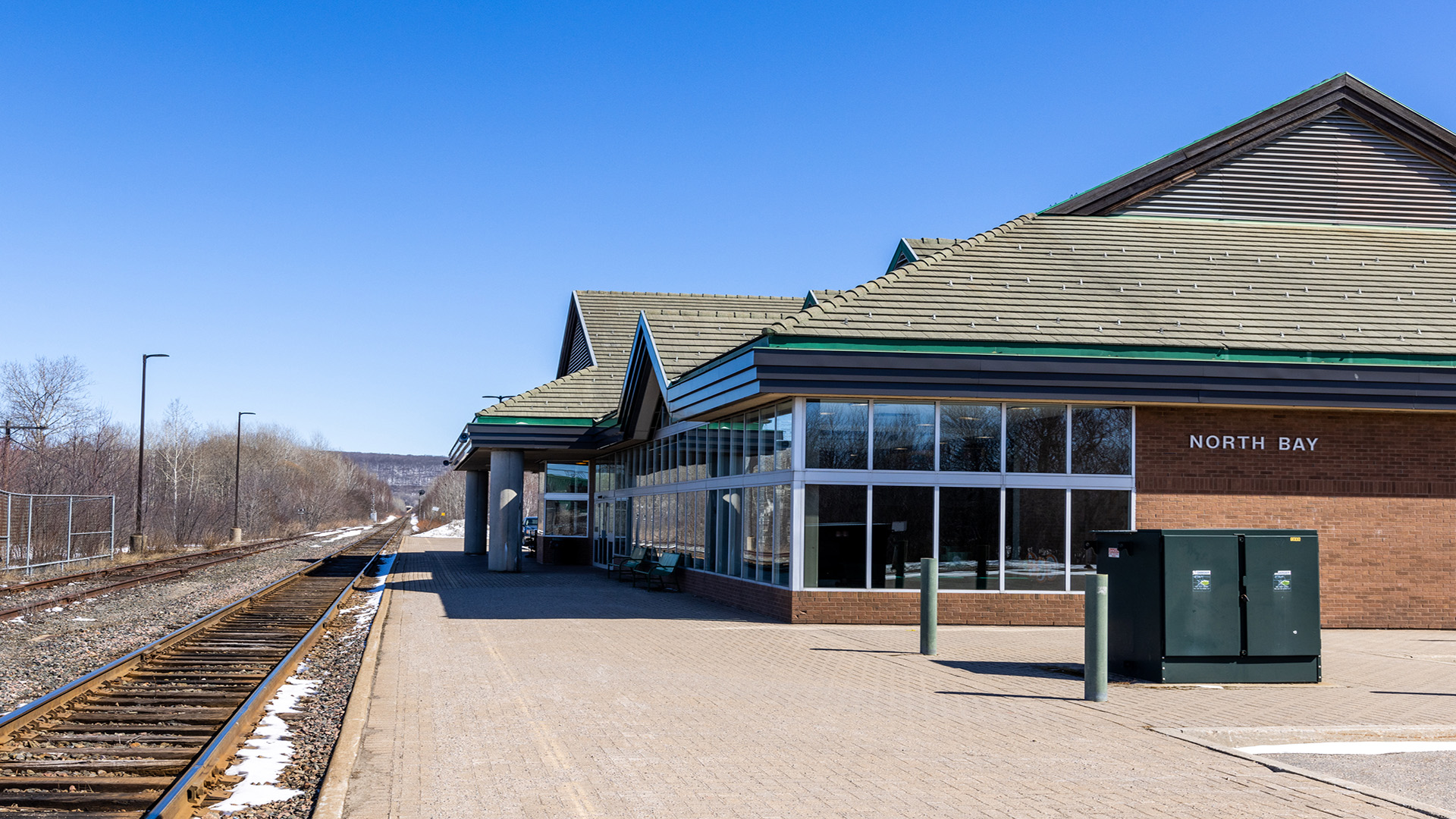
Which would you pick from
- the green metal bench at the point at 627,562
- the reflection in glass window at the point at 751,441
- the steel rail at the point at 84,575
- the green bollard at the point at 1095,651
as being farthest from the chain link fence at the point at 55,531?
the green bollard at the point at 1095,651

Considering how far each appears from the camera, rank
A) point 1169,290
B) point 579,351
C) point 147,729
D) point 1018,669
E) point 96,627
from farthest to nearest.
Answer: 1. point 579,351
2. point 1169,290
3. point 96,627
4. point 1018,669
5. point 147,729

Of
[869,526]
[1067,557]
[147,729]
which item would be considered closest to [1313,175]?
[1067,557]

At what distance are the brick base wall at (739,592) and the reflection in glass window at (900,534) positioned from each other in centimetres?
138

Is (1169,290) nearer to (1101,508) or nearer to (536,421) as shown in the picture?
(1101,508)

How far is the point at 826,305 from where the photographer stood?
18375 millimetres

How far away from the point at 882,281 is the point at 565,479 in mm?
20828

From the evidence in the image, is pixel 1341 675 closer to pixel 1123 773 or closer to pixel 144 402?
pixel 1123 773

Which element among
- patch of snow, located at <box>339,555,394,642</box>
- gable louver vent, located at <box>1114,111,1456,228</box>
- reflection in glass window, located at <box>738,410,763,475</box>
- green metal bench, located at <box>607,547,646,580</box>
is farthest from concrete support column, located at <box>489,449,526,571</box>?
gable louver vent, located at <box>1114,111,1456,228</box>

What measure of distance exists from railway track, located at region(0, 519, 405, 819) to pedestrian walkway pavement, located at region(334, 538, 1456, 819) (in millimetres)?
974

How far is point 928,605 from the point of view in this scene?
1423 cm

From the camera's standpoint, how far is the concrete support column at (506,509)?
98.1ft

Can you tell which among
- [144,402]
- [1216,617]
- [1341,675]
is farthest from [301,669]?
[144,402]

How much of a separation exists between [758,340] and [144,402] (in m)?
35.0

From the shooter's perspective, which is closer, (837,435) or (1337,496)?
(837,435)
